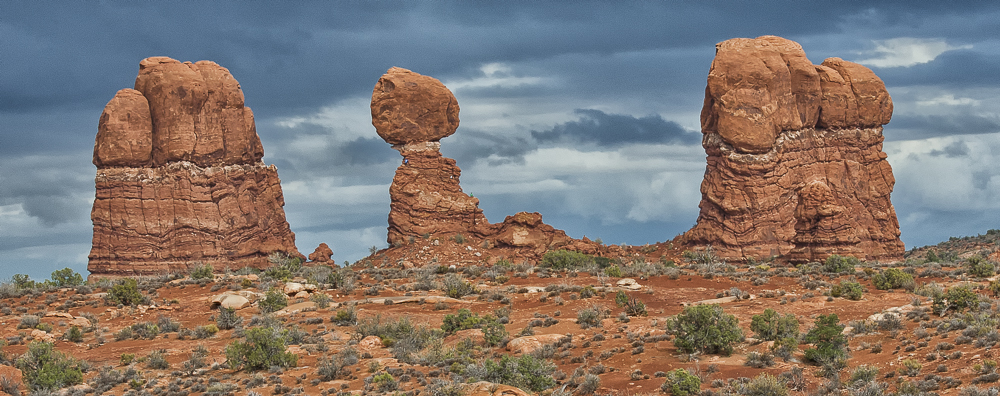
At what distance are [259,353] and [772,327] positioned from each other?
46.4 ft

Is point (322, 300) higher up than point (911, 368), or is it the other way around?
point (322, 300)

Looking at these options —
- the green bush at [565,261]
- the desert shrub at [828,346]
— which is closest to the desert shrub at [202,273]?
the green bush at [565,261]

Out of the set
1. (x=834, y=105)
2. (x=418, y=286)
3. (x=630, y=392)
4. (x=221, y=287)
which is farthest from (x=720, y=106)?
(x=630, y=392)

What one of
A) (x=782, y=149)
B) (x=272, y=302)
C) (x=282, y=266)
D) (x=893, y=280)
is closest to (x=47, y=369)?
(x=272, y=302)

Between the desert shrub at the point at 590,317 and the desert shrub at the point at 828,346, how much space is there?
7.11 metres

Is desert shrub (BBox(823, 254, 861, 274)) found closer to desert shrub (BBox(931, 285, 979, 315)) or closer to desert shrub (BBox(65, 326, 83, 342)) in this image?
desert shrub (BBox(931, 285, 979, 315))

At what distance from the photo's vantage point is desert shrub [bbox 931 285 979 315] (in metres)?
30.1

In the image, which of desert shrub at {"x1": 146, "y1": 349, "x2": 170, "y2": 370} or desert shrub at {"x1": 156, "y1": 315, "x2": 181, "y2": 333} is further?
desert shrub at {"x1": 156, "y1": 315, "x2": 181, "y2": 333}

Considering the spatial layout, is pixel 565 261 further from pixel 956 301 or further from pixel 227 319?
pixel 956 301

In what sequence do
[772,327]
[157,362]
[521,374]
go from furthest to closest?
1. [157,362]
2. [772,327]
3. [521,374]

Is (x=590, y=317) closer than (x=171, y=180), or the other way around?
(x=590, y=317)

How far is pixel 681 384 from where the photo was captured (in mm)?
24859

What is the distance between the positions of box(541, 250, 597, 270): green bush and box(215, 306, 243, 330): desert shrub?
1846cm

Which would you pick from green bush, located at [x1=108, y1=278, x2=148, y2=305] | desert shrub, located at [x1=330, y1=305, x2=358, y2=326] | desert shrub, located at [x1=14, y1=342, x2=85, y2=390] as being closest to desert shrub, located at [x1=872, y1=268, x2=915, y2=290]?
desert shrub, located at [x1=330, y1=305, x2=358, y2=326]
